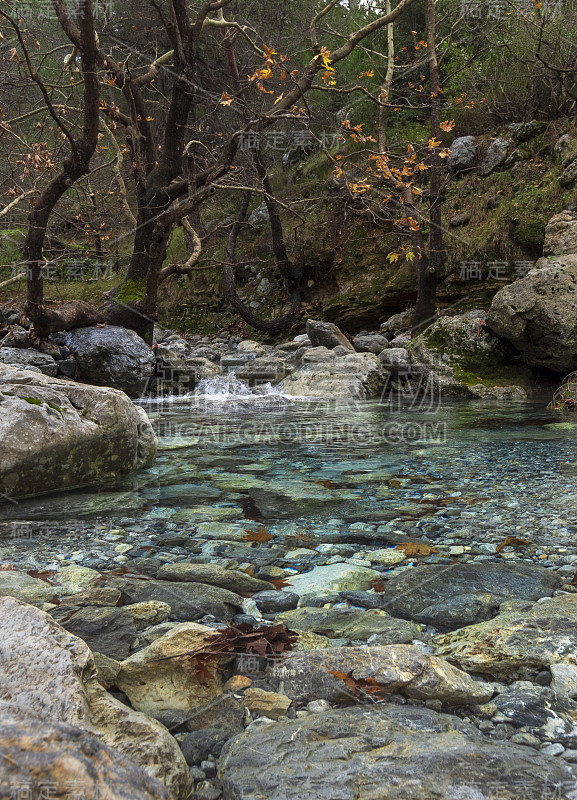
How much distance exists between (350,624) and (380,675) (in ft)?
1.44

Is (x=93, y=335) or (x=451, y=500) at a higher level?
(x=93, y=335)

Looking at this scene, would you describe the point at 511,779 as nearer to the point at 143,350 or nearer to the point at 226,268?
the point at 143,350

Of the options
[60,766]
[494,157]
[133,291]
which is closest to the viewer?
[60,766]

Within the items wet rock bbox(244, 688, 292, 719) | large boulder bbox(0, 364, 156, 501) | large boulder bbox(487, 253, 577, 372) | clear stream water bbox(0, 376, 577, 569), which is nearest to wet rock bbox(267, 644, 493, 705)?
wet rock bbox(244, 688, 292, 719)

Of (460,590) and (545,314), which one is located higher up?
(545,314)

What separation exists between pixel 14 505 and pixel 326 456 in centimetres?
275

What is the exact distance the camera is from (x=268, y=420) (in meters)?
7.89

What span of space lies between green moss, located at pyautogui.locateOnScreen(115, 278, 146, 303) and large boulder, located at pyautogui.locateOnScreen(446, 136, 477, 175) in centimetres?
955

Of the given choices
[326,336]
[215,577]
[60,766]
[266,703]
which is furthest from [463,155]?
[60,766]

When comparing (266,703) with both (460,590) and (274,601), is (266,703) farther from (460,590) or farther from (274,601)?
(460,590)

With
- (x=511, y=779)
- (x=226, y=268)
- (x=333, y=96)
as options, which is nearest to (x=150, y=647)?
(x=511, y=779)

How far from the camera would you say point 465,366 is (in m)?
10.5

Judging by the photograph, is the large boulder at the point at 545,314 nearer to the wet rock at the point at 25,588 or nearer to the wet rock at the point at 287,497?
the wet rock at the point at 287,497

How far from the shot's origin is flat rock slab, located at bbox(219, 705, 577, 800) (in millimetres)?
1169
